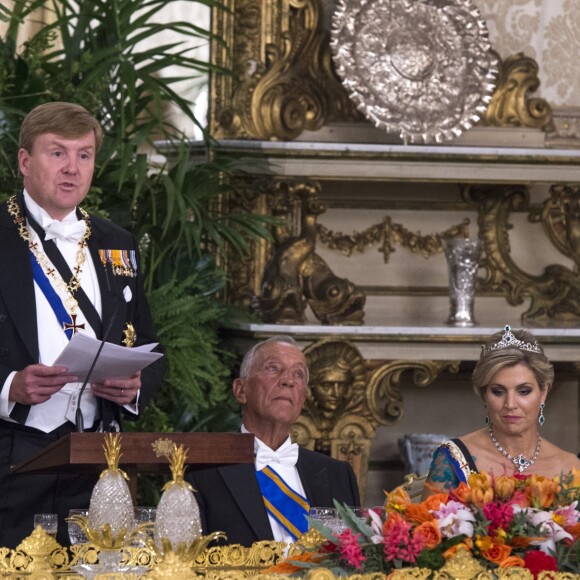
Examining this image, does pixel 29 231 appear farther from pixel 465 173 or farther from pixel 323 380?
pixel 465 173

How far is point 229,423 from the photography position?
5.11m

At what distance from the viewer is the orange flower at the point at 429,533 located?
92.0 inches

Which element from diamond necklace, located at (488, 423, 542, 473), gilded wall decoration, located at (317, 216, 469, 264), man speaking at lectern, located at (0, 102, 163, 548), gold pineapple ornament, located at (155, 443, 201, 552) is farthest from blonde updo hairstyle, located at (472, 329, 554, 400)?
gilded wall decoration, located at (317, 216, 469, 264)

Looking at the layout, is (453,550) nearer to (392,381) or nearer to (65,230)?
(65,230)

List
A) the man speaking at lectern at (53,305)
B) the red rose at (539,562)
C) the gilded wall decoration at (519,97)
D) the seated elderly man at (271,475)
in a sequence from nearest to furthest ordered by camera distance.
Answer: the red rose at (539,562) < the man speaking at lectern at (53,305) < the seated elderly man at (271,475) < the gilded wall decoration at (519,97)

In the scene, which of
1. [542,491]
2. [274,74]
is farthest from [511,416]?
[274,74]

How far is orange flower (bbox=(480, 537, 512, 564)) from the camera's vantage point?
233 centimetres

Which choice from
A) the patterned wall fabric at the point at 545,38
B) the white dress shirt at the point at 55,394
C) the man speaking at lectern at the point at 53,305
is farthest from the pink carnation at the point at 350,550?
the patterned wall fabric at the point at 545,38

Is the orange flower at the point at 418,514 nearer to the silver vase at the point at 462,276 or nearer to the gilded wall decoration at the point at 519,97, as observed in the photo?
the silver vase at the point at 462,276

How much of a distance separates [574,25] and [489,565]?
389 cm

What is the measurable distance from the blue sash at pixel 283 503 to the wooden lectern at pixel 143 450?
0.76m

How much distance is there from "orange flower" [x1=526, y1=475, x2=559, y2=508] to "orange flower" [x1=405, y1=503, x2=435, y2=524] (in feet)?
0.60

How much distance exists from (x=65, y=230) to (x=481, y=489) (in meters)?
1.22

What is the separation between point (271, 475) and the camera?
3.54 m
